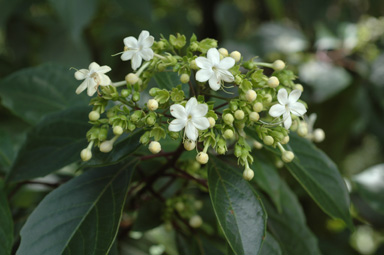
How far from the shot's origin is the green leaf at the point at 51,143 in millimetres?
824

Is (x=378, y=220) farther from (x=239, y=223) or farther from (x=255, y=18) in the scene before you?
(x=255, y=18)

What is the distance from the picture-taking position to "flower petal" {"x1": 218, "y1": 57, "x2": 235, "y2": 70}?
2.05ft

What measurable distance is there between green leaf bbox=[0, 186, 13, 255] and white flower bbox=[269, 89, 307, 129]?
522mm

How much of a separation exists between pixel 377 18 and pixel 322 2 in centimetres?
29

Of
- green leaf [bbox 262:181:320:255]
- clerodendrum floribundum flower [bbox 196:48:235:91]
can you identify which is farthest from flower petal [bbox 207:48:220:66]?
green leaf [bbox 262:181:320:255]

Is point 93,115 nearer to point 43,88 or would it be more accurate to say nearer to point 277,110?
point 277,110

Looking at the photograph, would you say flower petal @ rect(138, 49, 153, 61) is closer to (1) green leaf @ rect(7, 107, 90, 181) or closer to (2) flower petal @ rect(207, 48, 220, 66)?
(2) flower petal @ rect(207, 48, 220, 66)

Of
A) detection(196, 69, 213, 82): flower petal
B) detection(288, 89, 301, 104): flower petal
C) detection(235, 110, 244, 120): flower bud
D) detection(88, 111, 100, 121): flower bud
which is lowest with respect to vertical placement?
detection(88, 111, 100, 121): flower bud

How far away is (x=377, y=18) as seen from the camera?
6.57ft

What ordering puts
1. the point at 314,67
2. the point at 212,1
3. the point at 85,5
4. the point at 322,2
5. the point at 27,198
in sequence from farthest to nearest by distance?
1. the point at 212,1
2. the point at 322,2
3. the point at 314,67
4. the point at 85,5
5. the point at 27,198

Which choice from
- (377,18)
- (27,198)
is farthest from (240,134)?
(377,18)

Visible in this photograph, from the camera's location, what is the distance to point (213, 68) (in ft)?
2.05

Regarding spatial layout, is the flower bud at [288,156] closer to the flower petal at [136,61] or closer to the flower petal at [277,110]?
the flower petal at [277,110]


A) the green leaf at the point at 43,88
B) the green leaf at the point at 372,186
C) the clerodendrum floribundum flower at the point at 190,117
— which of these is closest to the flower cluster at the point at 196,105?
the clerodendrum floribundum flower at the point at 190,117
